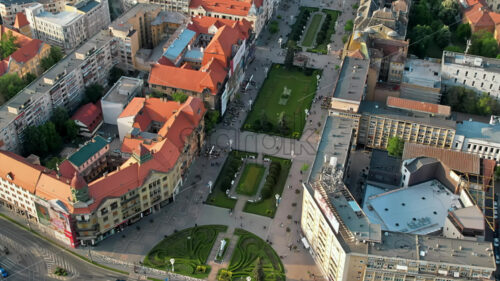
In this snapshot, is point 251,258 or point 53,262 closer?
point 53,262

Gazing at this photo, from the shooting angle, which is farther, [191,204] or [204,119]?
[204,119]

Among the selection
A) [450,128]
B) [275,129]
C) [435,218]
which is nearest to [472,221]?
[435,218]

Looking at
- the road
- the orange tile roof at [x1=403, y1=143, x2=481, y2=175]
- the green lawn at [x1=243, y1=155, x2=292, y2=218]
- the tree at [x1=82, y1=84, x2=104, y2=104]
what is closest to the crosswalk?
the road

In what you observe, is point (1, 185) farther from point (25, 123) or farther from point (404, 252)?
point (404, 252)

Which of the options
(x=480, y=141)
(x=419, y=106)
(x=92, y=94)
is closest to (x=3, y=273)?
(x=92, y=94)

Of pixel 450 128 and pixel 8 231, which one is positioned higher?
pixel 450 128

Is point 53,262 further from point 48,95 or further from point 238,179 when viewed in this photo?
point 48,95
